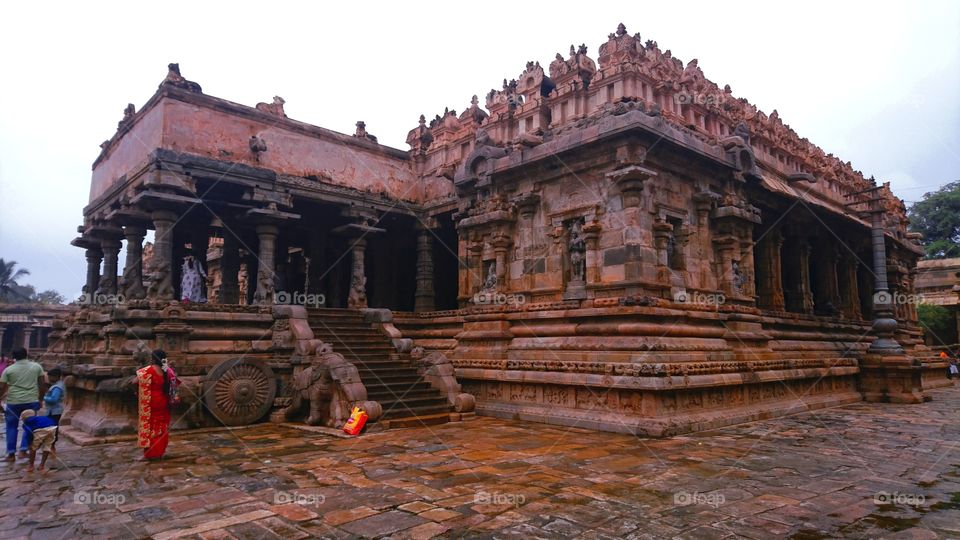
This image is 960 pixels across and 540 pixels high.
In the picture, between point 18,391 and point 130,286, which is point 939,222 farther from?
Answer: point 18,391

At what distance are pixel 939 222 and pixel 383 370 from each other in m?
53.3

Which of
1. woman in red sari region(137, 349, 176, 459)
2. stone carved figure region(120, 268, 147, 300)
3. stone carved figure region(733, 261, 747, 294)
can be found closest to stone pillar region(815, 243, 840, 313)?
stone carved figure region(733, 261, 747, 294)

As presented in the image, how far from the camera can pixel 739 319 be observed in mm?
11734

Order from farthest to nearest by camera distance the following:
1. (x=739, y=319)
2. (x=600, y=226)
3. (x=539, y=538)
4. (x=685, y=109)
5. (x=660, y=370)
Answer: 1. (x=685, y=109)
2. (x=739, y=319)
3. (x=600, y=226)
4. (x=660, y=370)
5. (x=539, y=538)

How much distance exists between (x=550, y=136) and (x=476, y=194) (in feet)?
9.15

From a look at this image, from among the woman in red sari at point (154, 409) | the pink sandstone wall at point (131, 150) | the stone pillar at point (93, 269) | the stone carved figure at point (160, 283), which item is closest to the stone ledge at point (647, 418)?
the woman in red sari at point (154, 409)

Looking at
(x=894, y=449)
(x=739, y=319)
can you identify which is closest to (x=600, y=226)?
(x=739, y=319)

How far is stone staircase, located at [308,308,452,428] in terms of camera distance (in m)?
10.5

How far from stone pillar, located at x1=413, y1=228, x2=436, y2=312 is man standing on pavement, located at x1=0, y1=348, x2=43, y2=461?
963 centimetres

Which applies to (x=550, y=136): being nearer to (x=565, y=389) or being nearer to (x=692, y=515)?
(x=565, y=389)

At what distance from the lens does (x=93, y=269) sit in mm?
17141

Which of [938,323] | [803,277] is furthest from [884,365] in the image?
[938,323]

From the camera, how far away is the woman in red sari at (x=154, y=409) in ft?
24.1

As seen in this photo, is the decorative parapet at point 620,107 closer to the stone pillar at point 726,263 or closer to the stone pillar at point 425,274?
the stone pillar at point 726,263
